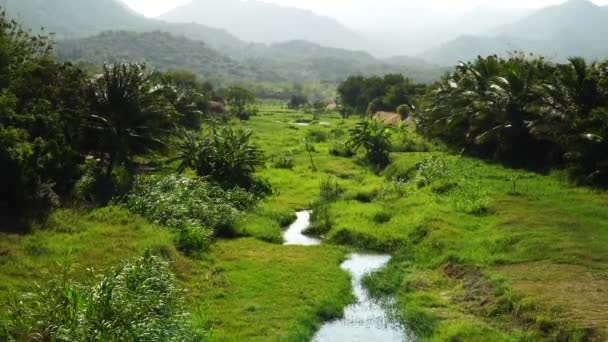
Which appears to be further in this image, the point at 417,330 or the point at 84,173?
the point at 84,173

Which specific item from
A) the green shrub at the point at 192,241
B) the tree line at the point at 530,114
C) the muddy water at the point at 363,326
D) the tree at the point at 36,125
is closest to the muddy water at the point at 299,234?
the green shrub at the point at 192,241

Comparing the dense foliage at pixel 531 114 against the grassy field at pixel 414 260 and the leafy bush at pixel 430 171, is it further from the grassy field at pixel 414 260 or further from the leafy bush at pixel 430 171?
the leafy bush at pixel 430 171

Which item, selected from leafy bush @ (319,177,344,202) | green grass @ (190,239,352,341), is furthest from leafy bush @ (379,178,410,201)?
green grass @ (190,239,352,341)

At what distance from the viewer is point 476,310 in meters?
15.8

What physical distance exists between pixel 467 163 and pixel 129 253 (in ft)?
75.1

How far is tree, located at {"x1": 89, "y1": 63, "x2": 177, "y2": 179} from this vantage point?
26.9 metres

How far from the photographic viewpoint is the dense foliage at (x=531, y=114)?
27.5 meters

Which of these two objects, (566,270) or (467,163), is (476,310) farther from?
(467,163)

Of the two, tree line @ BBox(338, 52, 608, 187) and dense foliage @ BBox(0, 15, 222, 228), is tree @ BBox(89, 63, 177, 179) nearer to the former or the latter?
dense foliage @ BBox(0, 15, 222, 228)

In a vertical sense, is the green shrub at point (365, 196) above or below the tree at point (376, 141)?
below

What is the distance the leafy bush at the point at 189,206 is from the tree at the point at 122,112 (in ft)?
6.25

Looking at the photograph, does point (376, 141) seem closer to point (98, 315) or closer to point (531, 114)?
point (531, 114)

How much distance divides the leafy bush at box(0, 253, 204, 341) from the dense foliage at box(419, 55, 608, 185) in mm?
21057

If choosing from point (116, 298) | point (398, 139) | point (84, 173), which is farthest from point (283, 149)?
point (116, 298)
